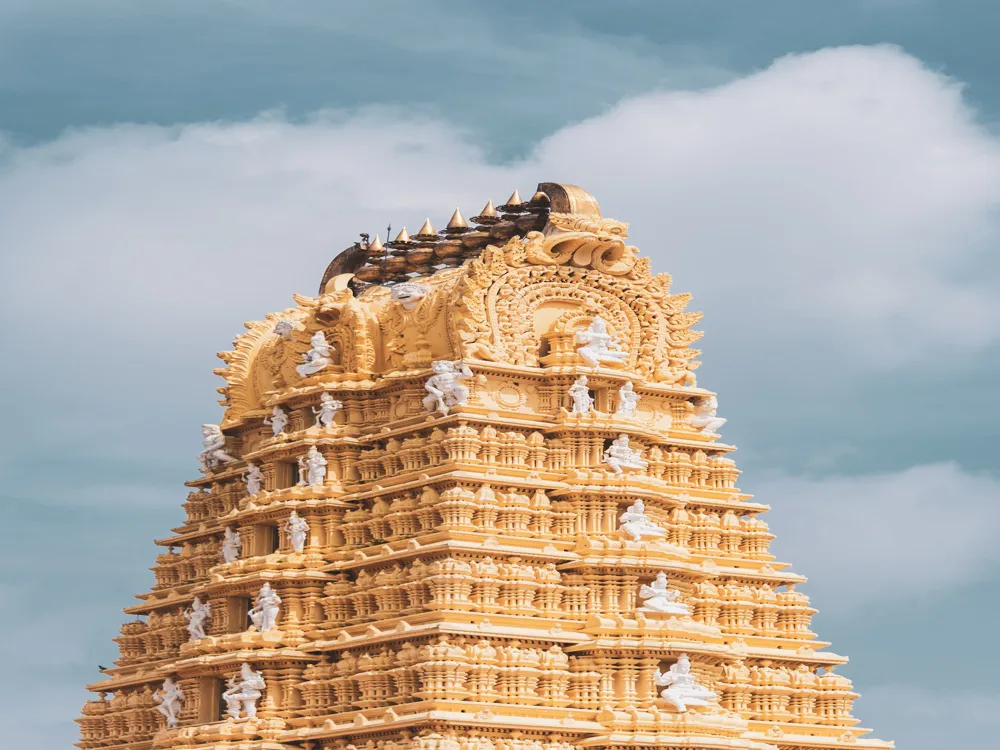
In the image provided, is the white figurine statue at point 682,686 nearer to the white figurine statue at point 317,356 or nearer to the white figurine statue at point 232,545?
the white figurine statue at point 317,356

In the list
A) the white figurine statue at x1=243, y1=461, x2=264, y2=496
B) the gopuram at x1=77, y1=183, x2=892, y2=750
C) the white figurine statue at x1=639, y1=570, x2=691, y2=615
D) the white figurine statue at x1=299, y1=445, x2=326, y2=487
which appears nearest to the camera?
the gopuram at x1=77, y1=183, x2=892, y2=750

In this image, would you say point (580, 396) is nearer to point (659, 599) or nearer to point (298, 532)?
point (659, 599)

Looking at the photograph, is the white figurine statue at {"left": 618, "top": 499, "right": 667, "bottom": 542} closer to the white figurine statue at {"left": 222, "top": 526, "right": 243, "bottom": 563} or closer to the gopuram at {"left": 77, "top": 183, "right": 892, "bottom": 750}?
the gopuram at {"left": 77, "top": 183, "right": 892, "bottom": 750}

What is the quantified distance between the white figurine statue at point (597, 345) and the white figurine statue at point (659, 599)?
6.41 m

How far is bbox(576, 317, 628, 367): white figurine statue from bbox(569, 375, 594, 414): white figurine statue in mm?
626

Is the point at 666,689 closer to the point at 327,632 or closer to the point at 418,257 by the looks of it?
the point at 327,632

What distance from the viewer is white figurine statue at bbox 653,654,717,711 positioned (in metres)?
73.9

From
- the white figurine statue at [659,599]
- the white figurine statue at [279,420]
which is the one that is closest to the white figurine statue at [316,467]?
the white figurine statue at [279,420]

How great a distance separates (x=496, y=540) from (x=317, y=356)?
30.7ft

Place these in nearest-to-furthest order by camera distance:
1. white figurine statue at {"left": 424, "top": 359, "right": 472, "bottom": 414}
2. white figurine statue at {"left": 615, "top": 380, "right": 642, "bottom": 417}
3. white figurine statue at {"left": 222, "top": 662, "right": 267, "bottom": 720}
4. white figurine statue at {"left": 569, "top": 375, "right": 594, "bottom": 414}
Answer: white figurine statue at {"left": 424, "top": 359, "right": 472, "bottom": 414}, white figurine statue at {"left": 222, "top": 662, "right": 267, "bottom": 720}, white figurine statue at {"left": 569, "top": 375, "right": 594, "bottom": 414}, white figurine statue at {"left": 615, "top": 380, "right": 642, "bottom": 417}

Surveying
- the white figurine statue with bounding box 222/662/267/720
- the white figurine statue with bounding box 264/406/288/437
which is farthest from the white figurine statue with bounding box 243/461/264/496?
the white figurine statue with bounding box 222/662/267/720

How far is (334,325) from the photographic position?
81688 mm

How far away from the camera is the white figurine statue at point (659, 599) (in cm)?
7525

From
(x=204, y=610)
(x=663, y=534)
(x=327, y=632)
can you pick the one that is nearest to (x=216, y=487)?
(x=204, y=610)
